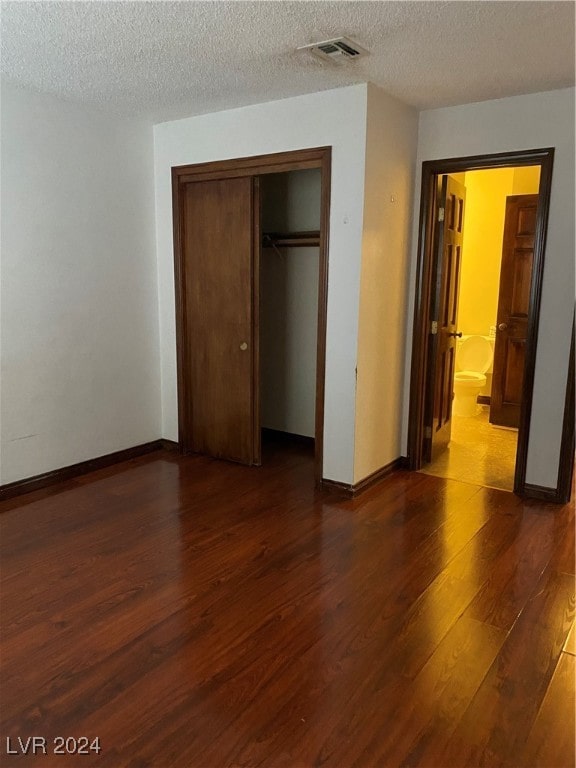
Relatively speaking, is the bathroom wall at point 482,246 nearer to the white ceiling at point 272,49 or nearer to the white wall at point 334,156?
the white ceiling at point 272,49

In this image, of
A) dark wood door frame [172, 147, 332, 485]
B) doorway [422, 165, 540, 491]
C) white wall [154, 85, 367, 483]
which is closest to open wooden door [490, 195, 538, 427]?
doorway [422, 165, 540, 491]

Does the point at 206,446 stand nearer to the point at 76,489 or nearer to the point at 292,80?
the point at 76,489

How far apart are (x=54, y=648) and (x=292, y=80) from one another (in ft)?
10.00

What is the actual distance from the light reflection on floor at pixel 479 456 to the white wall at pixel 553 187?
0.42 metres

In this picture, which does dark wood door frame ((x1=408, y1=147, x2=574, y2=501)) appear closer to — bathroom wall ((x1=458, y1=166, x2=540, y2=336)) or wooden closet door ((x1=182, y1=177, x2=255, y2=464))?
wooden closet door ((x1=182, y1=177, x2=255, y2=464))

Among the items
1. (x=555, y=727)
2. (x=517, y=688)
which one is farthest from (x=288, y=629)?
(x=555, y=727)

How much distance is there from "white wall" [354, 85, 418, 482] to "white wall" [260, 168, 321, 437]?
828mm

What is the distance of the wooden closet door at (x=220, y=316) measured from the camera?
4098 millimetres

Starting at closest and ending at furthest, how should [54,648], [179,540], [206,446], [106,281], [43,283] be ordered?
[54,648], [179,540], [43,283], [106,281], [206,446]

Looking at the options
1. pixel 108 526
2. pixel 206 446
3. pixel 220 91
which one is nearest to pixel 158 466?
pixel 206 446

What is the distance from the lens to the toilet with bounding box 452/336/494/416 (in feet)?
18.9

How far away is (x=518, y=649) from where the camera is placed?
2.25 meters

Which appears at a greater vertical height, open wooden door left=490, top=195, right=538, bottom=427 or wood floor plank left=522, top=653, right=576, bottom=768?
open wooden door left=490, top=195, right=538, bottom=427

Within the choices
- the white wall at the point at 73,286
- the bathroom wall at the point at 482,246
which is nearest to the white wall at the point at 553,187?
the white wall at the point at 73,286
